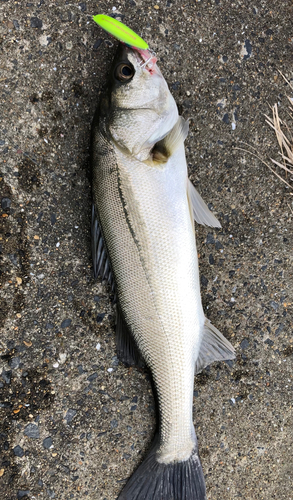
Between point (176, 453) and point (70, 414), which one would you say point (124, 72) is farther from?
point (176, 453)

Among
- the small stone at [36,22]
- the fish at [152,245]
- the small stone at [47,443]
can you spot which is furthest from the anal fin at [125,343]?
the small stone at [36,22]

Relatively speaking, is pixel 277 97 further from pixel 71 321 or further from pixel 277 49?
pixel 71 321

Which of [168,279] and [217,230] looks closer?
[168,279]

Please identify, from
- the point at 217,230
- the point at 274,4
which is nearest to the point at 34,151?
the point at 217,230

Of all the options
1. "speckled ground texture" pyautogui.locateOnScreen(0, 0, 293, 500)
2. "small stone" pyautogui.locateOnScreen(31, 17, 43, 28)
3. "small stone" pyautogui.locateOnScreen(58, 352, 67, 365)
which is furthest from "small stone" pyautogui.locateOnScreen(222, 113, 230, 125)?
"small stone" pyautogui.locateOnScreen(58, 352, 67, 365)

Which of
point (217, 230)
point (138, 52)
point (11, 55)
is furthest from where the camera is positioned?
point (217, 230)

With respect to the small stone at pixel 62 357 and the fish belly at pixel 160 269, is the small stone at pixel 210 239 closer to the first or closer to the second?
the fish belly at pixel 160 269

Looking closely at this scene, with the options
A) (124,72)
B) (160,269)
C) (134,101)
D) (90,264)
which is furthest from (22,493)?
(124,72)

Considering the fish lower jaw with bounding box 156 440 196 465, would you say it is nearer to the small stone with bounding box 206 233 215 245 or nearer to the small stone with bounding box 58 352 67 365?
the small stone with bounding box 58 352 67 365
